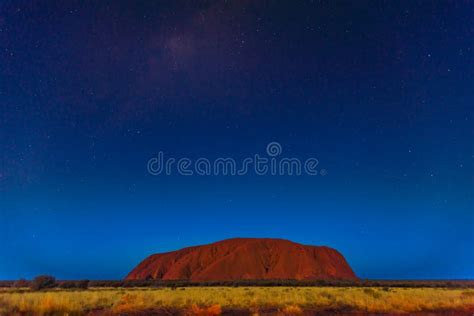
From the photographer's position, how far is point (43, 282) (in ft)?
153

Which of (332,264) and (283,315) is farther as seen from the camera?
(332,264)

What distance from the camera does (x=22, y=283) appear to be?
181 ft

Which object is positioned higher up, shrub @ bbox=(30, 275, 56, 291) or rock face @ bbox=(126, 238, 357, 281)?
rock face @ bbox=(126, 238, 357, 281)

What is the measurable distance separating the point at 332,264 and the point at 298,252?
1191cm

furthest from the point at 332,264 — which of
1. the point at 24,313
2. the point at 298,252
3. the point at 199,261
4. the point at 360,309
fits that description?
the point at 24,313

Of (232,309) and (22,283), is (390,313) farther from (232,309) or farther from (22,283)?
(22,283)

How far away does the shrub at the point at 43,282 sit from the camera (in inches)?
1759

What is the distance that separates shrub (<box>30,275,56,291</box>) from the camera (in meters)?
44.7

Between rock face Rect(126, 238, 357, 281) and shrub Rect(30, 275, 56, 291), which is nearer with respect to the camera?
shrub Rect(30, 275, 56, 291)

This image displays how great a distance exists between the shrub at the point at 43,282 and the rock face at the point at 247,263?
52.4m

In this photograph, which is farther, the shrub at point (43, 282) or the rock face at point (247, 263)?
the rock face at point (247, 263)

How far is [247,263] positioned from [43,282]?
6632 centimetres

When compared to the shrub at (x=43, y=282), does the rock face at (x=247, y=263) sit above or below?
above

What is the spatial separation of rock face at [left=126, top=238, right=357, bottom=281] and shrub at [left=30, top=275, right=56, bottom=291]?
52372 mm
